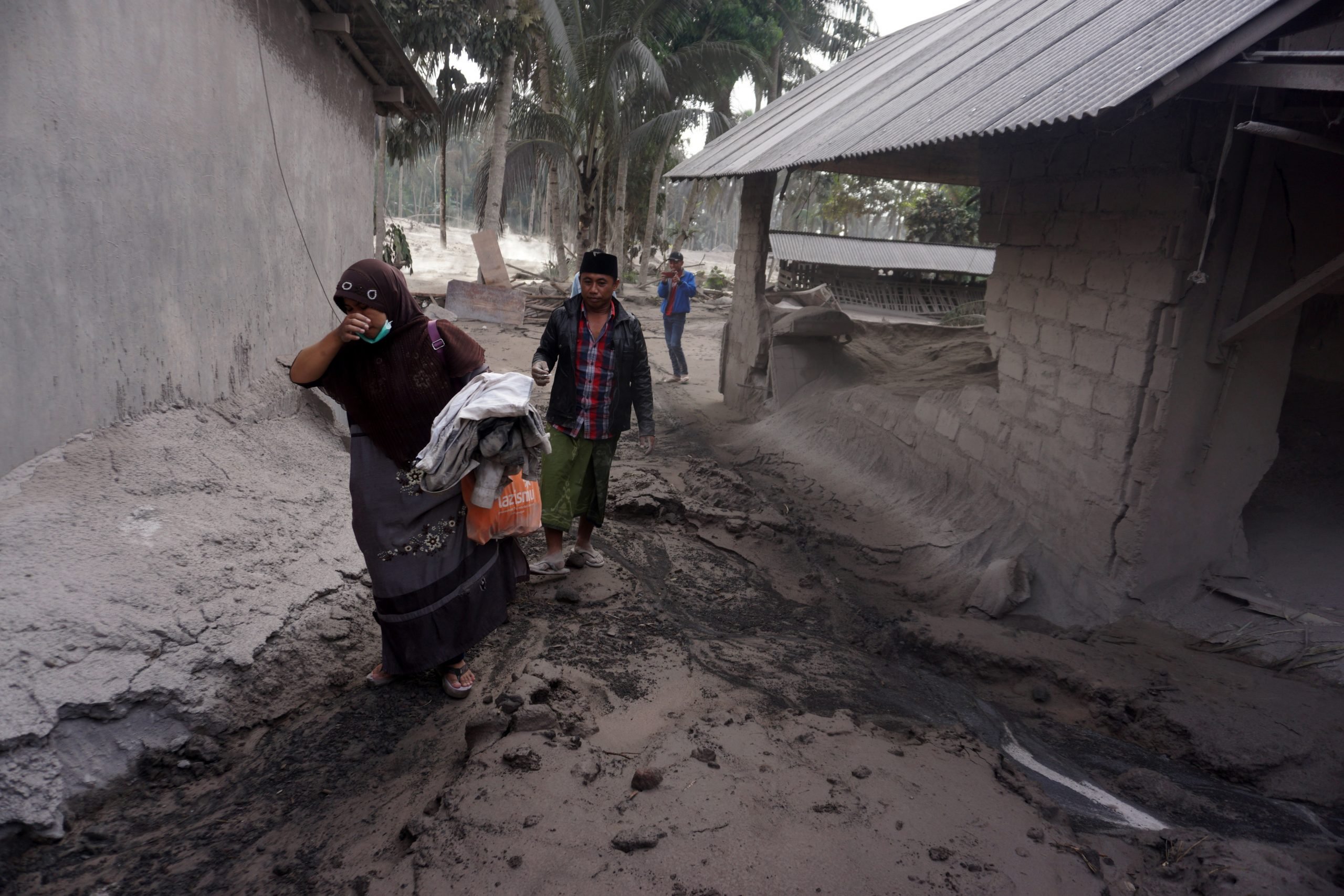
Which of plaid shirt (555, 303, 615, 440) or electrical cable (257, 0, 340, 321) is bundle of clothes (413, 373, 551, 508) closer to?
plaid shirt (555, 303, 615, 440)

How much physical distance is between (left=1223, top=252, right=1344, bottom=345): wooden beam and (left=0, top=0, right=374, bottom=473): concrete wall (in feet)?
16.3

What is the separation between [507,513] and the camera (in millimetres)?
3100

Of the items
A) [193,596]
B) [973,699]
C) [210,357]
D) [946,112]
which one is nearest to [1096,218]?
[946,112]

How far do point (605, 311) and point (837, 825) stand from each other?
2694mm

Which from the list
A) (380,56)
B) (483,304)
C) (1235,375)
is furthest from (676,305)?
(1235,375)

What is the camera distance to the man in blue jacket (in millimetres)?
10383

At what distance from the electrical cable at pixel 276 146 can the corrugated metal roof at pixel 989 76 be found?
3716mm

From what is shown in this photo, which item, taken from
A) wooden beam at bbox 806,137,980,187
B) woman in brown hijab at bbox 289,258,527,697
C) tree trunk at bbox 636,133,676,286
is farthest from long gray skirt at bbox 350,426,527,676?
tree trunk at bbox 636,133,676,286

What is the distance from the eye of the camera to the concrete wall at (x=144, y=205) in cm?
303

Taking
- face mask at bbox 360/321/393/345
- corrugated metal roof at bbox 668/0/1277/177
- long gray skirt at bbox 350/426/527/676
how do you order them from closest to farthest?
1. face mask at bbox 360/321/393/345
2. long gray skirt at bbox 350/426/527/676
3. corrugated metal roof at bbox 668/0/1277/177

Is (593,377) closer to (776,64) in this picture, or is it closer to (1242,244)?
(1242,244)

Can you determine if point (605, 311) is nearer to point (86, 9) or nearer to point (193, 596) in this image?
point (193, 596)

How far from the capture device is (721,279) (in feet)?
84.0

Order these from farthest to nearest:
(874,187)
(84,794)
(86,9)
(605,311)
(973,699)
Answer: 1. (874,187)
2. (605,311)
3. (973,699)
4. (86,9)
5. (84,794)
